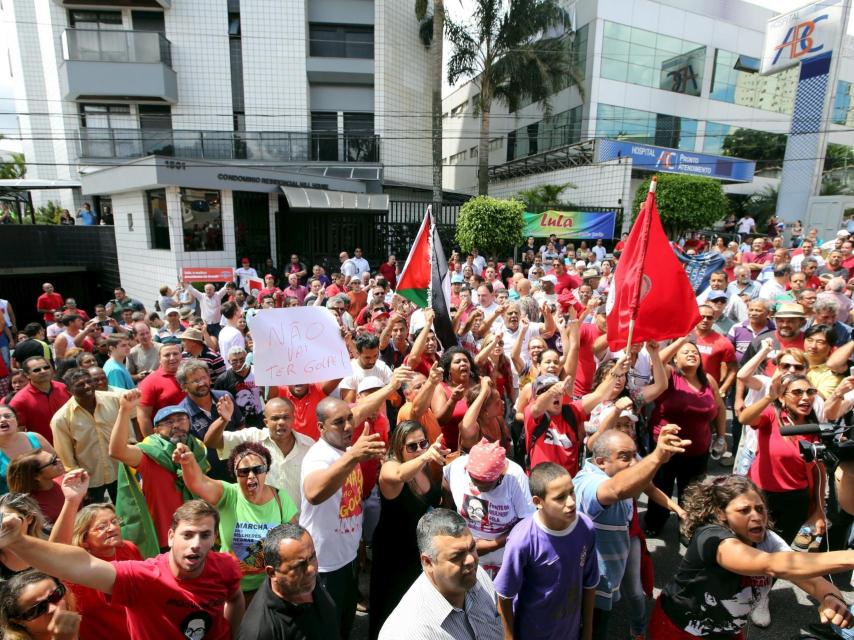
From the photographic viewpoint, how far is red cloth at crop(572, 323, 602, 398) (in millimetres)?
4996

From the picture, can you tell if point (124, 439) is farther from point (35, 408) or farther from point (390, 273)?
point (390, 273)

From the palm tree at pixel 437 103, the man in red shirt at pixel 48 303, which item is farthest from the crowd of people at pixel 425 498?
the palm tree at pixel 437 103

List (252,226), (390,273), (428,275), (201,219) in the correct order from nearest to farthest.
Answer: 1. (428,275)
2. (390,273)
3. (201,219)
4. (252,226)

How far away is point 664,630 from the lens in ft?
8.04

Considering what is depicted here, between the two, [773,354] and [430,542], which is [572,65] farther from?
[430,542]

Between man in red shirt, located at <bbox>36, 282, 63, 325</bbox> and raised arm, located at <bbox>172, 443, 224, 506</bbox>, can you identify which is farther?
man in red shirt, located at <bbox>36, 282, 63, 325</bbox>

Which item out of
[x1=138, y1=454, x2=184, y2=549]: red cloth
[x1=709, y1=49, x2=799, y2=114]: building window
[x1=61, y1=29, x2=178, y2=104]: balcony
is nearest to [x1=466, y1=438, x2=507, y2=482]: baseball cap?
[x1=138, y1=454, x2=184, y2=549]: red cloth

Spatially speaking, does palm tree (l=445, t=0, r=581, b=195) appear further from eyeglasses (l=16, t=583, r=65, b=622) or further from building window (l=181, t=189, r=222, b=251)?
eyeglasses (l=16, t=583, r=65, b=622)

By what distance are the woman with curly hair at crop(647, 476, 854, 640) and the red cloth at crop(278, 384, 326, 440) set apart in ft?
8.92

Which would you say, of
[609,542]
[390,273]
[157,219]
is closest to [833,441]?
[609,542]

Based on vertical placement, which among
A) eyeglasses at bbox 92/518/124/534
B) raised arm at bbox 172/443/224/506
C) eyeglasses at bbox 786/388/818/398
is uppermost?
eyeglasses at bbox 786/388/818/398

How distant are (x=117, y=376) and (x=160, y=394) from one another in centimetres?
124

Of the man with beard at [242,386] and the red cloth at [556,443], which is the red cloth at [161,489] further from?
the red cloth at [556,443]

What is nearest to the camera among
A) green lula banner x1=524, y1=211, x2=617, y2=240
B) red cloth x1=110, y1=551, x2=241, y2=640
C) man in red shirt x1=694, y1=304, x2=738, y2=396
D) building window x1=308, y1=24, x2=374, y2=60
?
red cloth x1=110, y1=551, x2=241, y2=640
